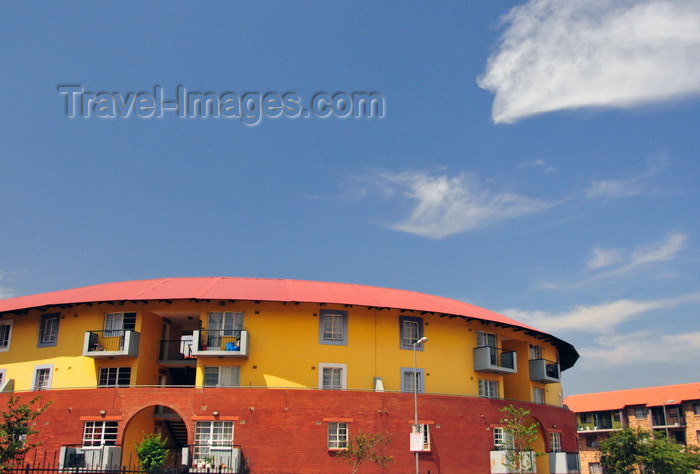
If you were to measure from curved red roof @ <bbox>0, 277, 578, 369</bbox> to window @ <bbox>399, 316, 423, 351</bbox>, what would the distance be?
3.27 ft

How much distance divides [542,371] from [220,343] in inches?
957

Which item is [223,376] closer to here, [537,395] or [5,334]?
[5,334]

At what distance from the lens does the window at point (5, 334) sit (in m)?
45.1

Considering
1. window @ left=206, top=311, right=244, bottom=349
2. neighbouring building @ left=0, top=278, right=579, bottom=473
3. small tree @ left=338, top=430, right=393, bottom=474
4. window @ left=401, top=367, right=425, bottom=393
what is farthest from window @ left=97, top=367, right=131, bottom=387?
window @ left=401, top=367, right=425, bottom=393

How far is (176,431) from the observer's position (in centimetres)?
4378

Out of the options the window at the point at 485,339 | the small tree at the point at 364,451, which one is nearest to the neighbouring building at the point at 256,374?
the window at the point at 485,339

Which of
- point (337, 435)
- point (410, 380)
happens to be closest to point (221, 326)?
point (337, 435)

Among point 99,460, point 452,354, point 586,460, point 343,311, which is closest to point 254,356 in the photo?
point 343,311

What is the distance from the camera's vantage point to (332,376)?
41656 mm

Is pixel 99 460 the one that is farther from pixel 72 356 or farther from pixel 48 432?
pixel 72 356

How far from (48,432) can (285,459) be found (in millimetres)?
13745

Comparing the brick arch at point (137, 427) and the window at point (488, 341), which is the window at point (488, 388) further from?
the brick arch at point (137, 427)

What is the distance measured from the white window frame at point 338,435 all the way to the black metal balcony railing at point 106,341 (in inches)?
528

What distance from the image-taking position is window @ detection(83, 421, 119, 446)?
3841cm
